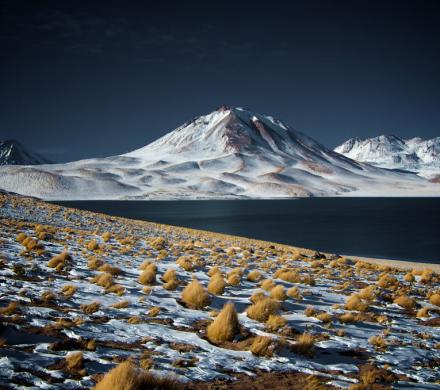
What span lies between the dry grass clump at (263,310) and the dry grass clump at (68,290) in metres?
4.44

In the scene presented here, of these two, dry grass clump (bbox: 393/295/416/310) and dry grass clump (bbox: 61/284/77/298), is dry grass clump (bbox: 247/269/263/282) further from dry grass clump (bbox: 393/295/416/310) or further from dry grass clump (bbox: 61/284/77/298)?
dry grass clump (bbox: 61/284/77/298)

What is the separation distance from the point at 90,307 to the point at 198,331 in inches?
100

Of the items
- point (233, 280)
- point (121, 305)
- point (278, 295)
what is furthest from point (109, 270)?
point (278, 295)

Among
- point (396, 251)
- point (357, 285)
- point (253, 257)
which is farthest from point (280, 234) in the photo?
point (357, 285)

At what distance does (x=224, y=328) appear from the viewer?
766cm

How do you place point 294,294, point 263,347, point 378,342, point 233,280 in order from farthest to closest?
point 233,280
point 294,294
point 378,342
point 263,347

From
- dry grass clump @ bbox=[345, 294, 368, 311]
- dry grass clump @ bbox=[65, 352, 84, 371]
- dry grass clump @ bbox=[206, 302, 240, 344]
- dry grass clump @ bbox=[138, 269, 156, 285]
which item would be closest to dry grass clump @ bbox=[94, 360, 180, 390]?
dry grass clump @ bbox=[65, 352, 84, 371]

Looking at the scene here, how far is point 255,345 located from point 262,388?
134cm

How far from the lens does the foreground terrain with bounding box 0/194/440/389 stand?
19.1 ft

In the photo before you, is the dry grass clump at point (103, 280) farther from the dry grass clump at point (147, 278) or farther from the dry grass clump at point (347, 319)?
the dry grass clump at point (347, 319)

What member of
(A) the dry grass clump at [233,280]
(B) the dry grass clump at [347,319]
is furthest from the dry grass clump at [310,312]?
(A) the dry grass clump at [233,280]

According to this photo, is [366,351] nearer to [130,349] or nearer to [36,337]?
[130,349]

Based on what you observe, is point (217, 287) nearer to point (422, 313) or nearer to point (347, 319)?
point (347, 319)

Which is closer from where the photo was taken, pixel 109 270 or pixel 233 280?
pixel 109 270
